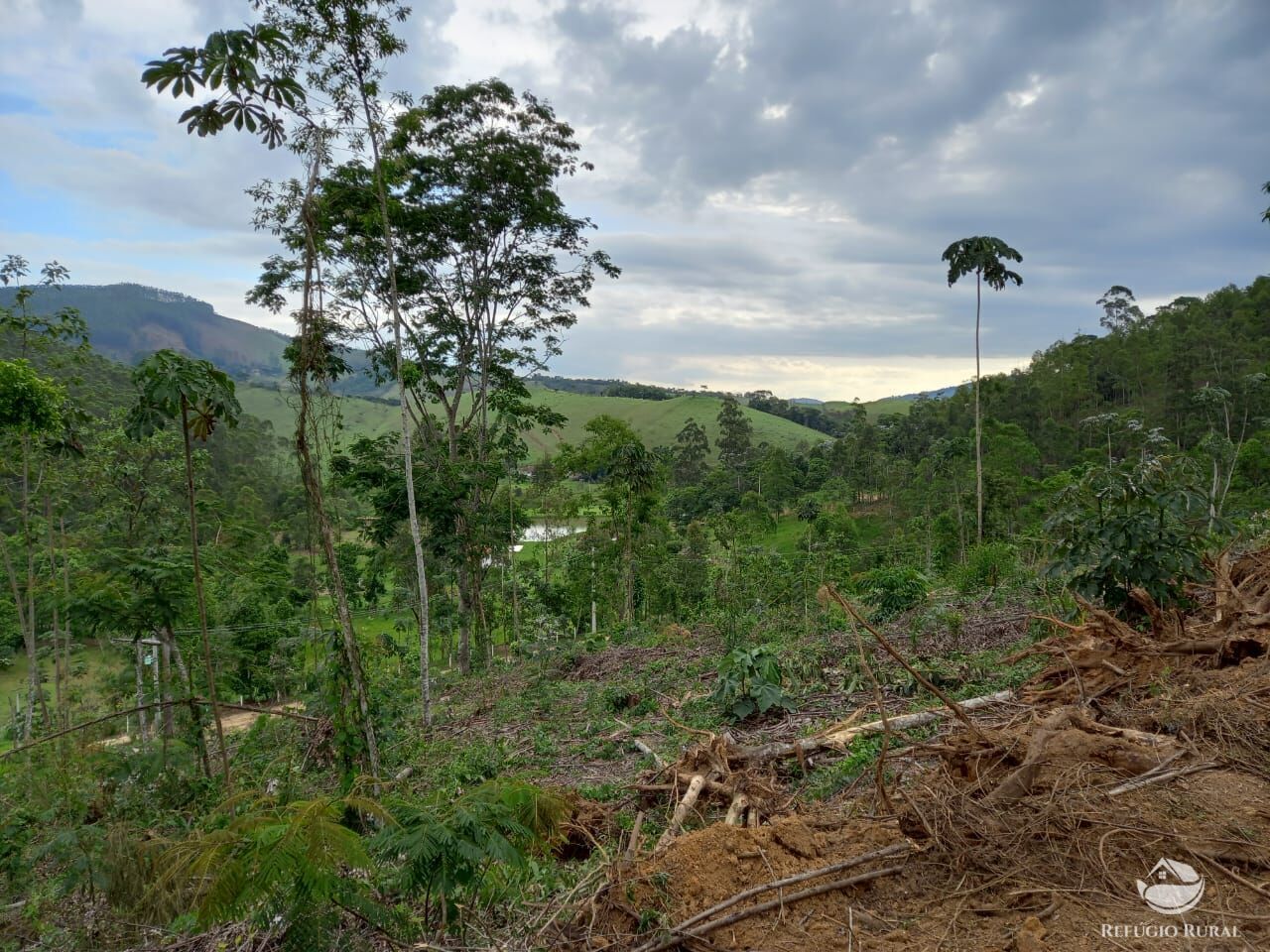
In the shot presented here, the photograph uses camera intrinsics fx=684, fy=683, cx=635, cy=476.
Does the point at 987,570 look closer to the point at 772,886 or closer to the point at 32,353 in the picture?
the point at 772,886

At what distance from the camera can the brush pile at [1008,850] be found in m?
2.47

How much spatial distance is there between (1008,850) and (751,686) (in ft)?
11.6

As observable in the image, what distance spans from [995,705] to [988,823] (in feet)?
7.06

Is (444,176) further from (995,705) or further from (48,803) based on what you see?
(995,705)

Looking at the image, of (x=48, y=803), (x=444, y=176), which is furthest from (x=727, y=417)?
(x=48, y=803)

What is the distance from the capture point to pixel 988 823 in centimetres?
292

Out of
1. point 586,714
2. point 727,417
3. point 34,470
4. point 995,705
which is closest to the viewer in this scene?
point 995,705

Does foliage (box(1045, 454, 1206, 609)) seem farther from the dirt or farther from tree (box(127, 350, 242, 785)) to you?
tree (box(127, 350, 242, 785))

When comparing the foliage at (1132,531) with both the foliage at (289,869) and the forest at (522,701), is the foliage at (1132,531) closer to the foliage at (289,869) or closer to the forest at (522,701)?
the forest at (522,701)

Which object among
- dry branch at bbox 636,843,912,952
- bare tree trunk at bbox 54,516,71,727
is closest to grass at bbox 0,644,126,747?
bare tree trunk at bbox 54,516,71,727

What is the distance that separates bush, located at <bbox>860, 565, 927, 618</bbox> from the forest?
5 centimetres

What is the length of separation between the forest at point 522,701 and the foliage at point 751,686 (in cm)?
3
